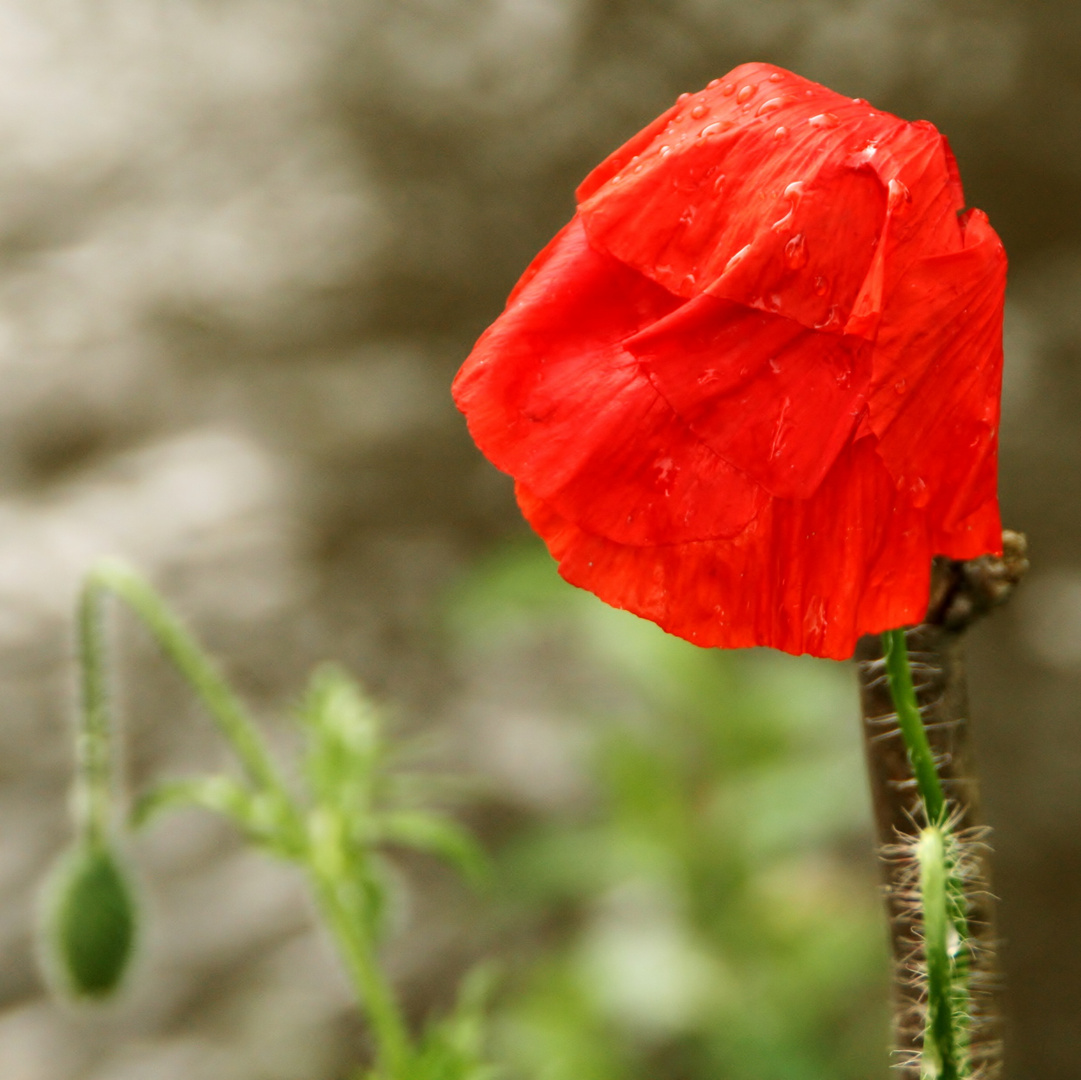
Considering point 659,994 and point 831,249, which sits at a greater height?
point 831,249

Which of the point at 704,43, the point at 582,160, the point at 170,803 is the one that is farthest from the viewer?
the point at 582,160

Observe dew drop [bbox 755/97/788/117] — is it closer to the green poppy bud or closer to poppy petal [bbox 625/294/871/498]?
poppy petal [bbox 625/294/871/498]

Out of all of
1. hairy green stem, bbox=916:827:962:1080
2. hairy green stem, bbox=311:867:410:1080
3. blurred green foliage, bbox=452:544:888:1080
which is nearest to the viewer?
hairy green stem, bbox=916:827:962:1080

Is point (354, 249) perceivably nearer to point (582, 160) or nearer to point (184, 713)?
point (582, 160)

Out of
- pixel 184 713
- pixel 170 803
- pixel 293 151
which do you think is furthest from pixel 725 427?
pixel 293 151

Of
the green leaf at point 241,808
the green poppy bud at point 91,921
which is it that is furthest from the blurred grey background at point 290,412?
the green leaf at point 241,808

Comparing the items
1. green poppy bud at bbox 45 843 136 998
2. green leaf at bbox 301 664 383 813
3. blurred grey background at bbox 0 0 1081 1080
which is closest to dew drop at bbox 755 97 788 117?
green leaf at bbox 301 664 383 813

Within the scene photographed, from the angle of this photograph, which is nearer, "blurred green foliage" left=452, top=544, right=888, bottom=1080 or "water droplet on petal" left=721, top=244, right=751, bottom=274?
"water droplet on petal" left=721, top=244, right=751, bottom=274
